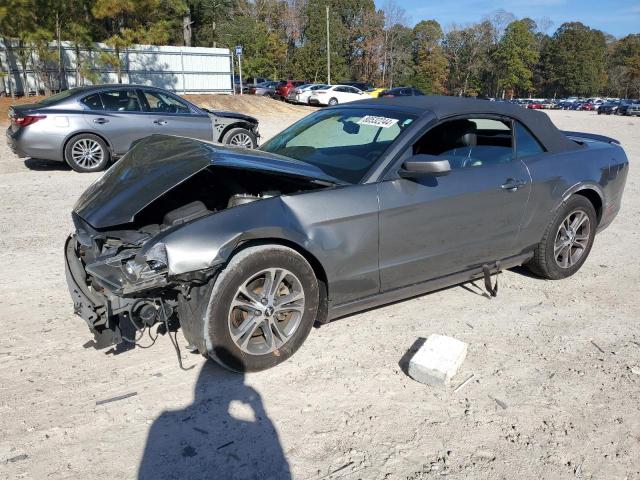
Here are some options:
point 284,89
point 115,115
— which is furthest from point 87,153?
point 284,89

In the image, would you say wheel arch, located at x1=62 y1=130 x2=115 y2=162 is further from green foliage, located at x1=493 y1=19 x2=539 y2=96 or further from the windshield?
green foliage, located at x1=493 y1=19 x2=539 y2=96

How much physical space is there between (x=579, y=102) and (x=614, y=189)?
6755 centimetres

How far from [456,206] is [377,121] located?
898mm

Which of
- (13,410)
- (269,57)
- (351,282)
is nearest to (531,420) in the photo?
(351,282)

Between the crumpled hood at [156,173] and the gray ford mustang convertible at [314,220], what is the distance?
0.04ft

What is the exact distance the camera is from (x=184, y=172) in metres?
3.26

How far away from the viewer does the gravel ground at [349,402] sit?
8.32ft

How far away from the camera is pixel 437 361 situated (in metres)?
3.21

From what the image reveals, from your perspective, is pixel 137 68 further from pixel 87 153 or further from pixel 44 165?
pixel 87 153

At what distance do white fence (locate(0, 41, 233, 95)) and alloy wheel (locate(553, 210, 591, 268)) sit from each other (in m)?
21.6

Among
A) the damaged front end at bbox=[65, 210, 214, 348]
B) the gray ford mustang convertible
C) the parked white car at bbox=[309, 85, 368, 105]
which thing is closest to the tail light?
the gray ford mustang convertible

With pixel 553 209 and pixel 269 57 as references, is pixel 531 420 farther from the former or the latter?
pixel 269 57

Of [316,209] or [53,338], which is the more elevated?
[316,209]

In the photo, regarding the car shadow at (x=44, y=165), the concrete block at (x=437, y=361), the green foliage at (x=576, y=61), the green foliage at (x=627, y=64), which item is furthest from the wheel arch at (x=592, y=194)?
the green foliage at (x=627, y=64)
